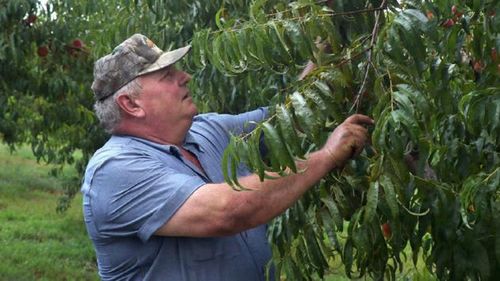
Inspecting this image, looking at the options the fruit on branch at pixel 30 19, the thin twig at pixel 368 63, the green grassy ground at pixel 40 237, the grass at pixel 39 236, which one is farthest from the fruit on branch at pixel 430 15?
the grass at pixel 39 236

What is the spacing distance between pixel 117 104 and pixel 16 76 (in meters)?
4.43

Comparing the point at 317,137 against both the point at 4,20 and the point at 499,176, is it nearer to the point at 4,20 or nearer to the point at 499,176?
the point at 499,176

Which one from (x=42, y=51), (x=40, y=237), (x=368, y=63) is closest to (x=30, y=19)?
(x=42, y=51)

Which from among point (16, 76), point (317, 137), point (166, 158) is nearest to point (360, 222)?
point (317, 137)

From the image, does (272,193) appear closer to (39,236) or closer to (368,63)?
(368,63)

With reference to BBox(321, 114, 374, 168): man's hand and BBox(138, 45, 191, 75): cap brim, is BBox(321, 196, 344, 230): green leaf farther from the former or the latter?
BBox(138, 45, 191, 75): cap brim

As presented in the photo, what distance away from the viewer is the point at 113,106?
2.87 meters

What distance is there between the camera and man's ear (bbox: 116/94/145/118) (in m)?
2.84

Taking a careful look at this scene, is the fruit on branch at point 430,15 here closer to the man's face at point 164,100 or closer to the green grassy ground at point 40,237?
the man's face at point 164,100

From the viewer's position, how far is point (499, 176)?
2262 mm

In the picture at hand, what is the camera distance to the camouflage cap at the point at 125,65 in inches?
113

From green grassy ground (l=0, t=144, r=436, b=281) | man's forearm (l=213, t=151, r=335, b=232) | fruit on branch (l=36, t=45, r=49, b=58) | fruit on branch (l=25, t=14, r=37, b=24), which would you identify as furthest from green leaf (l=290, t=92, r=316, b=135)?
fruit on branch (l=36, t=45, r=49, b=58)

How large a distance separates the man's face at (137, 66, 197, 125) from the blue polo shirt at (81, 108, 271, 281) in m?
0.08

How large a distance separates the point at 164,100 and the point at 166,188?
33 centimetres
